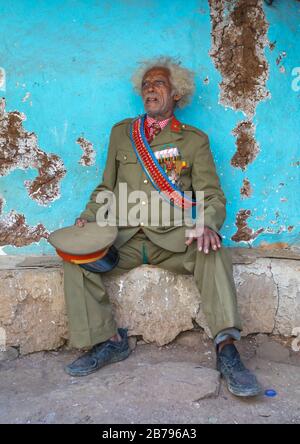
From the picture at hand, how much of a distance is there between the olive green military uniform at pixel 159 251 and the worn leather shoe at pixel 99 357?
88 mm

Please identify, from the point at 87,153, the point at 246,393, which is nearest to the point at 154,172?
the point at 87,153

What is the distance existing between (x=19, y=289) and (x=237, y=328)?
1.38 metres

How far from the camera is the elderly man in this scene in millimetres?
3131

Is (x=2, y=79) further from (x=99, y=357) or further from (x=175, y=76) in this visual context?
(x=99, y=357)

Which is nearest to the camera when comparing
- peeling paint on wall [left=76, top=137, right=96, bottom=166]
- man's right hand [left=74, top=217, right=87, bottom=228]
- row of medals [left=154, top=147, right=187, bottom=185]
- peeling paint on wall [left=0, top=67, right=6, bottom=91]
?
man's right hand [left=74, top=217, right=87, bottom=228]

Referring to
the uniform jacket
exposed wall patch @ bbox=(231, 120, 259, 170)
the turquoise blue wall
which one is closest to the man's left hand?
the uniform jacket

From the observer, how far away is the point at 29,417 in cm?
284

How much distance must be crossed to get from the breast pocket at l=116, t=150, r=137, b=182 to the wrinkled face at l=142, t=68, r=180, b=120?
1.00ft

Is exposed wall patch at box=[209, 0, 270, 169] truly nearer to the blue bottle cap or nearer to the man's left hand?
the man's left hand

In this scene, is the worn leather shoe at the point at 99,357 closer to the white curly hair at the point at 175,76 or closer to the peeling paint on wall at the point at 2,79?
the white curly hair at the point at 175,76

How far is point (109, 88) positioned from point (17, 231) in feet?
3.93

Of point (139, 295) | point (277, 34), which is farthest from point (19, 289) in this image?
point (277, 34)

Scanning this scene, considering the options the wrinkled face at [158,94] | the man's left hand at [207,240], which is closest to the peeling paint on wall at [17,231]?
the wrinkled face at [158,94]

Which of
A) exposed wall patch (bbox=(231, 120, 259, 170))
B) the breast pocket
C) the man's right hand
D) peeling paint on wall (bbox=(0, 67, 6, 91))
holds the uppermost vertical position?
peeling paint on wall (bbox=(0, 67, 6, 91))
